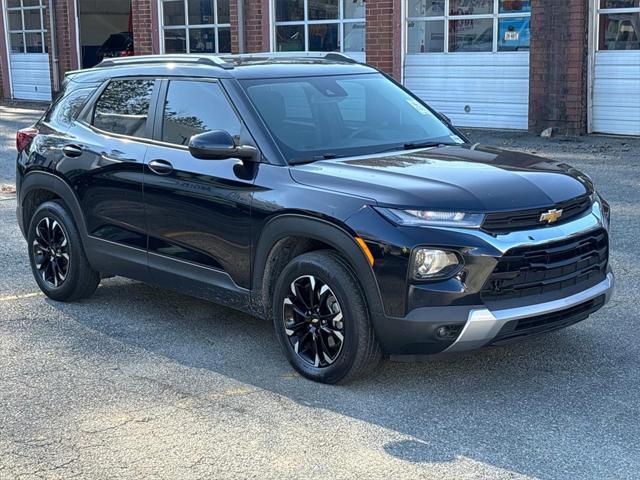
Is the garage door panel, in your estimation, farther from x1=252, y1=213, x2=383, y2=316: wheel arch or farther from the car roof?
x1=252, y1=213, x2=383, y2=316: wheel arch

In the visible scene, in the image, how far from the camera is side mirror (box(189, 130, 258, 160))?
5.46 m

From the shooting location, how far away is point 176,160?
601cm

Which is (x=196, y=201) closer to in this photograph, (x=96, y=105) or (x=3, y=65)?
(x=96, y=105)

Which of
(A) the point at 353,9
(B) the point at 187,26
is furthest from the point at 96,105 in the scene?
(B) the point at 187,26

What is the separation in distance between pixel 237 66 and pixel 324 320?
6.36 ft

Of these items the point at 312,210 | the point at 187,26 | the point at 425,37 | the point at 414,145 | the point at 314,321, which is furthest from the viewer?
the point at 187,26

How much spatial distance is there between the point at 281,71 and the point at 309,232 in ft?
→ 4.84

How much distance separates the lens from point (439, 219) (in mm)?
4793

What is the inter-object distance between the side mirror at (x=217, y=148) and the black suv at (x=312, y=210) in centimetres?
1

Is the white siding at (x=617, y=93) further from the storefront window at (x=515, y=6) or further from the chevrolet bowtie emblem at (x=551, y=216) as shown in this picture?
the chevrolet bowtie emblem at (x=551, y=216)

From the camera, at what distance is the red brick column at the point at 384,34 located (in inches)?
679

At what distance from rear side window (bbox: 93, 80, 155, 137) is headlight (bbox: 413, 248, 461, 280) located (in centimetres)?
245

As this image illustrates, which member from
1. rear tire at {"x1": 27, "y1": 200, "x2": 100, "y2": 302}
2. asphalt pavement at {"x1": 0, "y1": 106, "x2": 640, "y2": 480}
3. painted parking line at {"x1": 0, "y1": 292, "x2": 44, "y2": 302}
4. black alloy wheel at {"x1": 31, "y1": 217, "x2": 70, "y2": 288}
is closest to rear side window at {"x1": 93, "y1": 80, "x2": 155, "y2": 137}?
rear tire at {"x1": 27, "y1": 200, "x2": 100, "y2": 302}

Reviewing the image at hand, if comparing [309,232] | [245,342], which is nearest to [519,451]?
[309,232]
